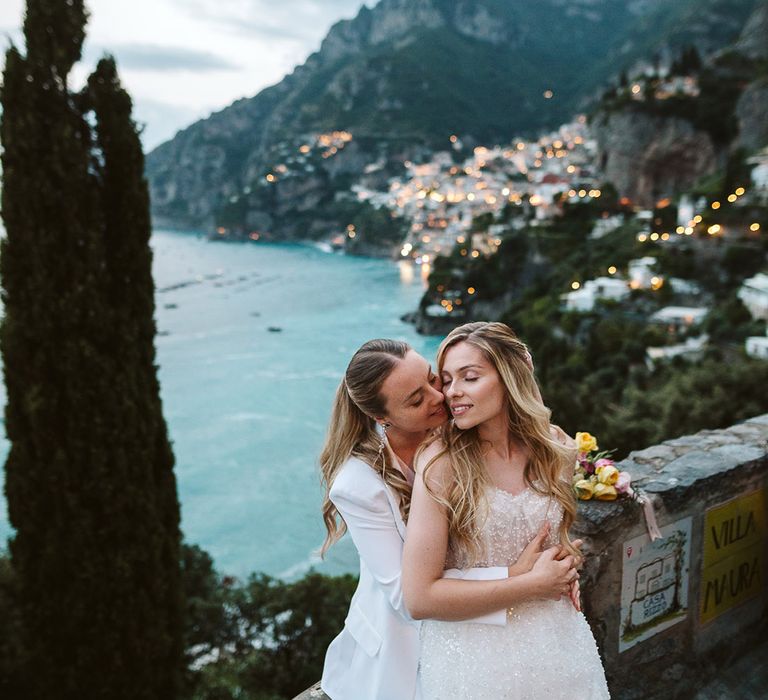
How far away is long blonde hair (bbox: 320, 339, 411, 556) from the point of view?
51.6 inches

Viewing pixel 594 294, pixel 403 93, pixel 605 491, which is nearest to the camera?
pixel 605 491

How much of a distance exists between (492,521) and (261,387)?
25676 mm

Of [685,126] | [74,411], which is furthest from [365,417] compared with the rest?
[685,126]

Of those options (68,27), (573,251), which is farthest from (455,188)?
(68,27)

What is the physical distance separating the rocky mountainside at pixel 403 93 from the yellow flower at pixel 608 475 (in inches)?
3211

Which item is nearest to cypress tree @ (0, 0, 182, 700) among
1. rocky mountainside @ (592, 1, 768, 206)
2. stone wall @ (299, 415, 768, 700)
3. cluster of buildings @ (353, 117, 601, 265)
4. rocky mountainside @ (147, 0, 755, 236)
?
stone wall @ (299, 415, 768, 700)

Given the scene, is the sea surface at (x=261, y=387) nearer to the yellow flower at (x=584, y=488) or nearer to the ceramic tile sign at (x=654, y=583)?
the yellow flower at (x=584, y=488)

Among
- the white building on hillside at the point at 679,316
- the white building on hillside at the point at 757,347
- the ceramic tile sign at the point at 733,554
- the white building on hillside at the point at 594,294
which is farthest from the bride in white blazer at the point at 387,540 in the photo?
the white building on hillside at the point at 594,294

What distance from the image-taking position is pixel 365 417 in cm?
140

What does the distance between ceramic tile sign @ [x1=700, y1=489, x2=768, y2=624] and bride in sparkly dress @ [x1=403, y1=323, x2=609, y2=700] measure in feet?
3.82

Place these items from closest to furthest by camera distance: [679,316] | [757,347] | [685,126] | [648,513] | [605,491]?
[605,491] < [648,513] < [757,347] < [679,316] < [685,126]

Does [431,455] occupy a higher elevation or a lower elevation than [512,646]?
higher

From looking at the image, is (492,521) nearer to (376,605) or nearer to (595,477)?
(376,605)

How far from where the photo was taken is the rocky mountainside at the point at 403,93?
91.4 metres
